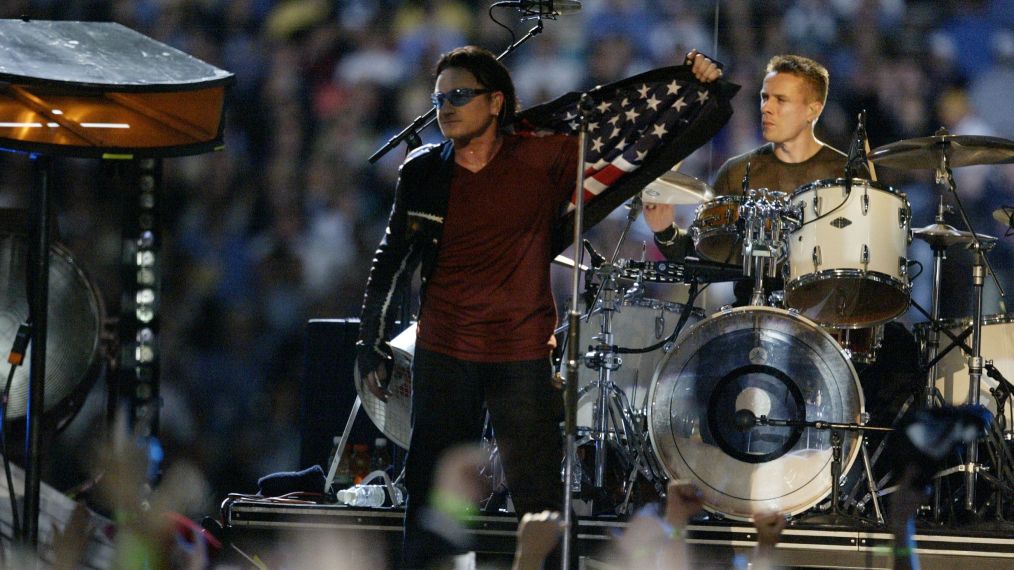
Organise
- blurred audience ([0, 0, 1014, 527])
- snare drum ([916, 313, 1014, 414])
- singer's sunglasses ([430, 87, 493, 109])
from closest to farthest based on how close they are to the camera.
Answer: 1. singer's sunglasses ([430, 87, 493, 109])
2. snare drum ([916, 313, 1014, 414])
3. blurred audience ([0, 0, 1014, 527])

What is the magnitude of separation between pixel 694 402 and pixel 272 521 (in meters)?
1.71

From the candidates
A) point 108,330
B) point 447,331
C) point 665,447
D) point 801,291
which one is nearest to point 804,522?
point 665,447

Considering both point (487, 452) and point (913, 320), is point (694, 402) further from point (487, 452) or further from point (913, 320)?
point (913, 320)

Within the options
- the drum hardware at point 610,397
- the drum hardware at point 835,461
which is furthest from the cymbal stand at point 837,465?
the drum hardware at point 610,397

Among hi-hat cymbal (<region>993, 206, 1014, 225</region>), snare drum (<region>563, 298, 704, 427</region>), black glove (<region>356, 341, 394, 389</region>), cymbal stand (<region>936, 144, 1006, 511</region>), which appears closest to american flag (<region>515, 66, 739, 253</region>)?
black glove (<region>356, 341, 394, 389</region>)

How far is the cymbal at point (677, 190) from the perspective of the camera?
16.5 ft

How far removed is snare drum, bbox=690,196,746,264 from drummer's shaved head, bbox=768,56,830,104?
91 cm

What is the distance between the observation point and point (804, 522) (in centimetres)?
455

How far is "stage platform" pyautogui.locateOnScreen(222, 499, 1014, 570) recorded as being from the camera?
4363 millimetres

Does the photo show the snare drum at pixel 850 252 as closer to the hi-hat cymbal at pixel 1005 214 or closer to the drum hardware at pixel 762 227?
the drum hardware at pixel 762 227

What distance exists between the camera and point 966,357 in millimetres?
5441

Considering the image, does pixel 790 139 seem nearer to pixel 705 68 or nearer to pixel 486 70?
pixel 705 68

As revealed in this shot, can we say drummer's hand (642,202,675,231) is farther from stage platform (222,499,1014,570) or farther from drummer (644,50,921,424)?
stage platform (222,499,1014,570)

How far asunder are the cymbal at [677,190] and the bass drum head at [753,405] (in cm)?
52
